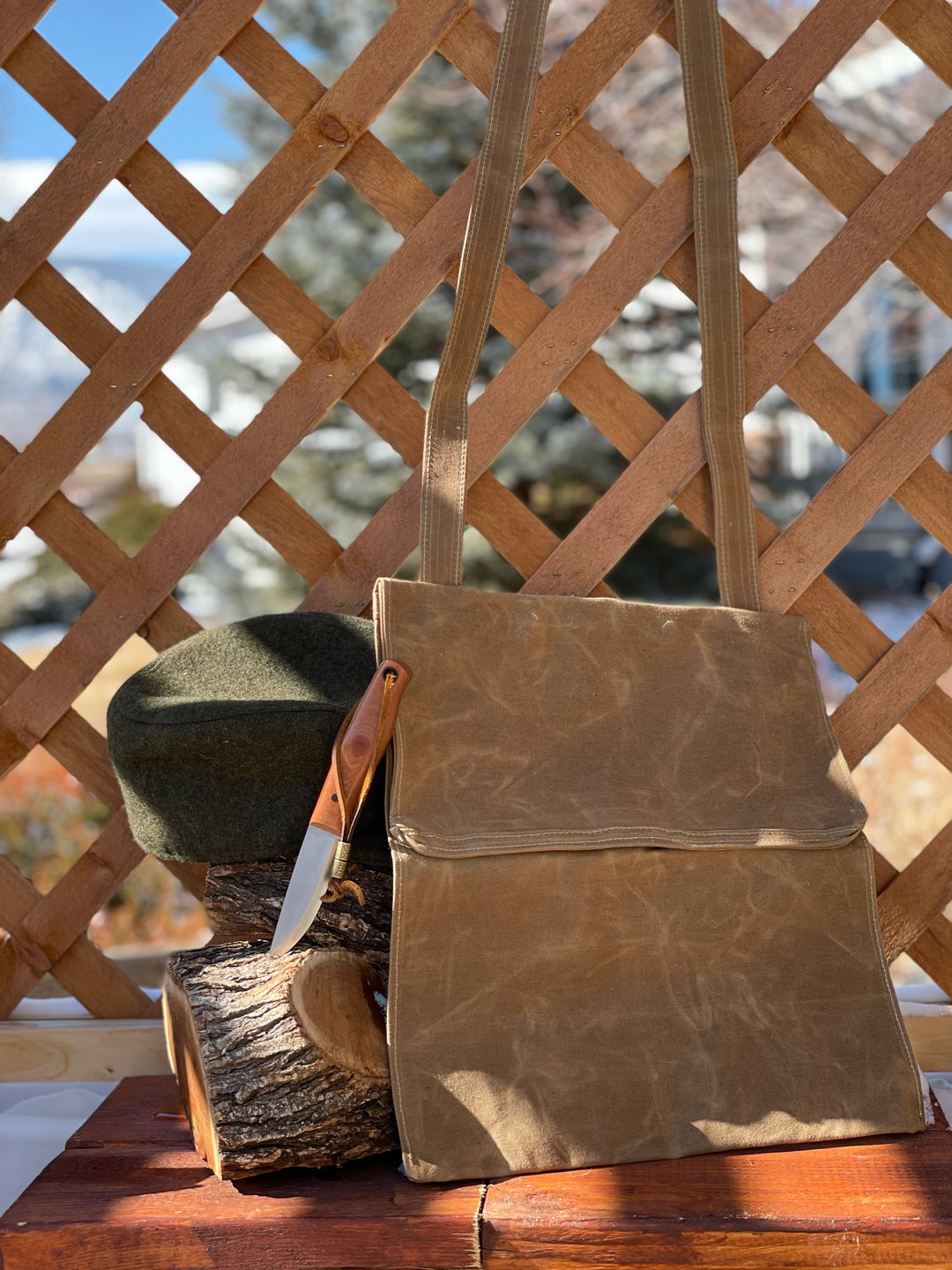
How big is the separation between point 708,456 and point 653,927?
49cm

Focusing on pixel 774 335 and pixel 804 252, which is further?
pixel 804 252

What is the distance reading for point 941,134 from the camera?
112 centimetres

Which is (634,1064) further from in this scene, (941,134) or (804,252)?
(804,252)

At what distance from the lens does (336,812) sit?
2.89 feet

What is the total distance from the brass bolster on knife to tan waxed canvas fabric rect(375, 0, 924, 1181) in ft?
0.13

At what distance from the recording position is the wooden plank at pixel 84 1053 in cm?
120

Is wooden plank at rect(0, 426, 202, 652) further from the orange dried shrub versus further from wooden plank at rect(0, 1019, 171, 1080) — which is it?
the orange dried shrub

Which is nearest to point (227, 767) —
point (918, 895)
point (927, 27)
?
point (918, 895)

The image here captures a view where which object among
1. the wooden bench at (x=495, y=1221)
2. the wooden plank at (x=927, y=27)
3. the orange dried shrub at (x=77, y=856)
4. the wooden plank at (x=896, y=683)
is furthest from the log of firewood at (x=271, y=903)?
the orange dried shrub at (x=77, y=856)

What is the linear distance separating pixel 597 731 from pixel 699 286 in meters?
0.48

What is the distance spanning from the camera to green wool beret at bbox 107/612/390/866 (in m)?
0.92

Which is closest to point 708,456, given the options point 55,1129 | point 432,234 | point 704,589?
point 432,234

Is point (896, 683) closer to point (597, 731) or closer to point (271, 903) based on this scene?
point (597, 731)

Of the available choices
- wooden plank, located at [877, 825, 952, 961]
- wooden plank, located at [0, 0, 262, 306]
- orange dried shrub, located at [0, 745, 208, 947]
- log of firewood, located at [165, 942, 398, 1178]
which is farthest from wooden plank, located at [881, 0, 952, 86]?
orange dried shrub, located at [0, 745, 208, 947]
